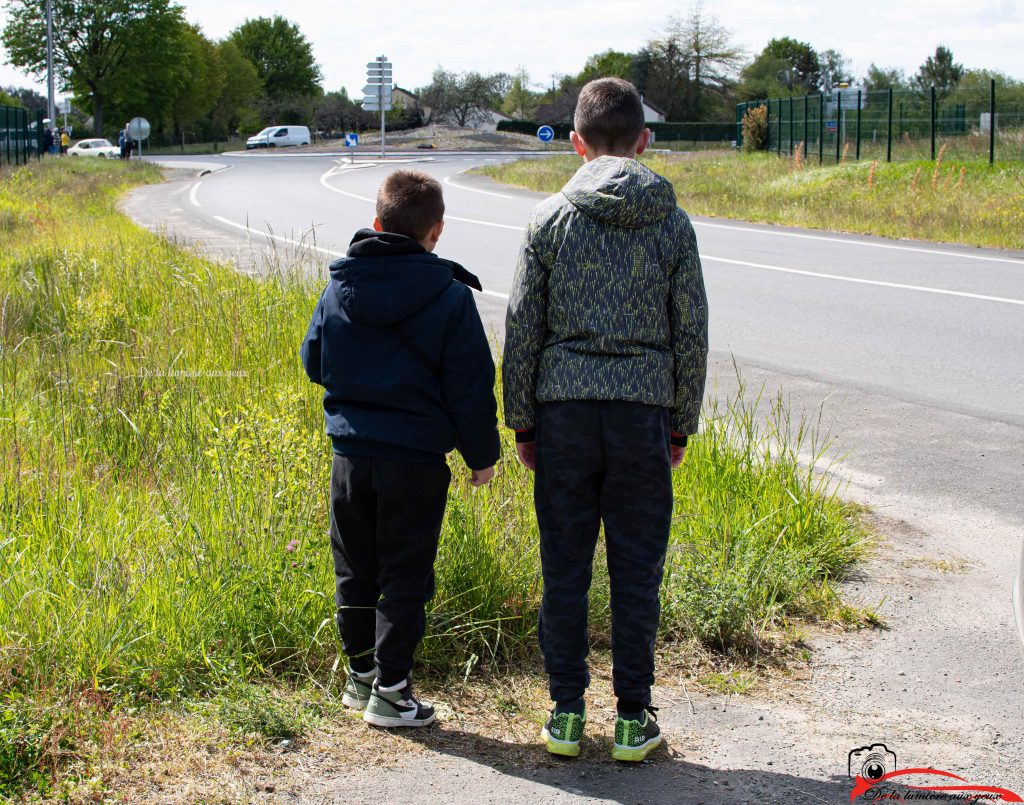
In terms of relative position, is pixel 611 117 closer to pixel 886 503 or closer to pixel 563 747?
pixel 563 747

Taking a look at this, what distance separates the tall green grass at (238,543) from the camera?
137 inches

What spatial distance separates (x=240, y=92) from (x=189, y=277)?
98472 mm

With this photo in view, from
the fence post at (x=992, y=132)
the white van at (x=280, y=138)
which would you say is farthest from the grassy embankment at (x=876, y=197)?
the white van at (x=280, y=138)

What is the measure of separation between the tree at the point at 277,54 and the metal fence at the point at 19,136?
74.0 meters

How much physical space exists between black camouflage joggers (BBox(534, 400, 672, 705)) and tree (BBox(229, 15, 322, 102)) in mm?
117932

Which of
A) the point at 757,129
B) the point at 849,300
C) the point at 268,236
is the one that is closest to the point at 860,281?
the point at 849,300

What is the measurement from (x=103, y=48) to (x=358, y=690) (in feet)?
306

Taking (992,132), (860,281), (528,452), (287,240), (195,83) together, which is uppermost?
(195,83)

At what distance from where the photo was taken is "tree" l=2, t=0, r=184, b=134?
8631cm

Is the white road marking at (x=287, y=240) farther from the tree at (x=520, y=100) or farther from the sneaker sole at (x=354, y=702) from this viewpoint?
the tree at (x=520, y=100)

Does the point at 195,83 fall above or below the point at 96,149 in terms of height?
above

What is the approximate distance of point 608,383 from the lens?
3.04 m

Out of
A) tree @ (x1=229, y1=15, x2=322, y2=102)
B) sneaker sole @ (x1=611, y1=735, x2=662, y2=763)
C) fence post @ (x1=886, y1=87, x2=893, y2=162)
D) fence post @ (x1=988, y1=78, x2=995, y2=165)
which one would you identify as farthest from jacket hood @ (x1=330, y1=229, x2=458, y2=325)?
tree @ (x1=229, y1=15, x2=322, y2=102)

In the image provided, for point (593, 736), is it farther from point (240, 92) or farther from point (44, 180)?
point (240, 92)
